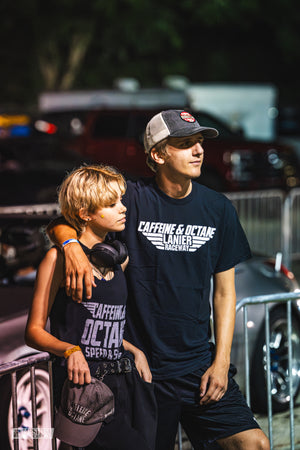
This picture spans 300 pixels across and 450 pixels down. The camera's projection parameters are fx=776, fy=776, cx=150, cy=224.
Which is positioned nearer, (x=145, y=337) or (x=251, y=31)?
(x=145, y=337)

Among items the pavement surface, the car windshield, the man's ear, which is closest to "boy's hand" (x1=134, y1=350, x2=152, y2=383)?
the man's ear

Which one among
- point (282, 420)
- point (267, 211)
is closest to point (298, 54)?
point (267, 211)

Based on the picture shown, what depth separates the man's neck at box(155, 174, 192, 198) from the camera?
339 centimetres

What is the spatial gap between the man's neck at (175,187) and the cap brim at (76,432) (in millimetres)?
1037

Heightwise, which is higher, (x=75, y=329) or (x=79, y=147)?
(x=79, y=147)

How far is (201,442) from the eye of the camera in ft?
11.2

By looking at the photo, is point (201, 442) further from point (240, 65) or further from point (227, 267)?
point (240, 65)

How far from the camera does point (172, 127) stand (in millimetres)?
3363

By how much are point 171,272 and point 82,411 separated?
0.70 m

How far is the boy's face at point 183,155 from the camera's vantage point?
11.1 feet

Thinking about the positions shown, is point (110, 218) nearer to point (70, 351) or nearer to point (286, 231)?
point (70, 351)

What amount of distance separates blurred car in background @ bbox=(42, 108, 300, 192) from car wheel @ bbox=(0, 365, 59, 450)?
35.7 feet

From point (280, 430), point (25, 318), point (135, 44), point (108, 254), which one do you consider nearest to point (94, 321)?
point (108, 254)

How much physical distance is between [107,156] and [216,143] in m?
2.38
